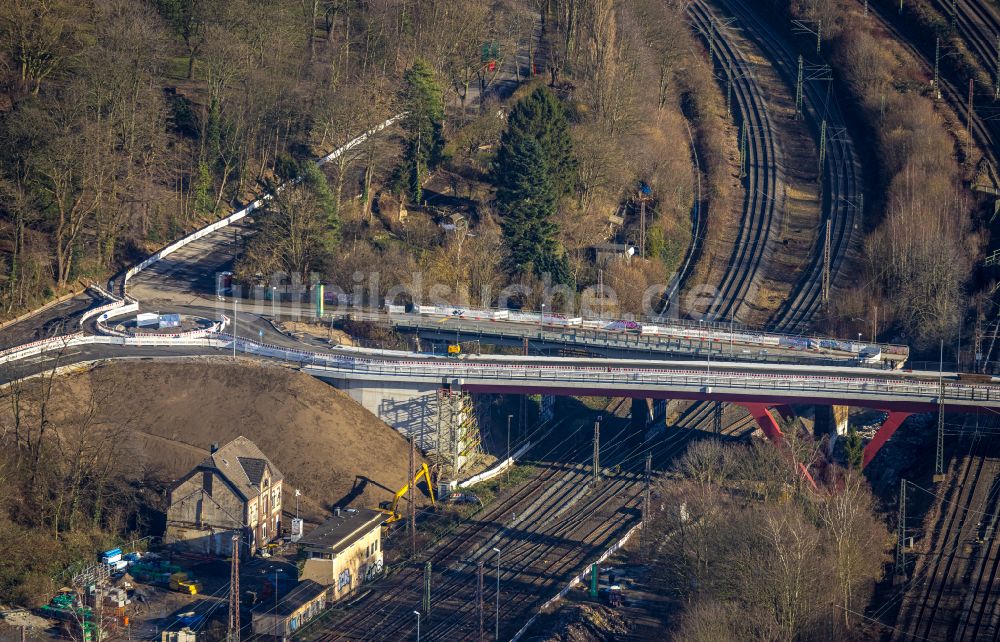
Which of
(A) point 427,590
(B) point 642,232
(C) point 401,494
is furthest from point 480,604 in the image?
(B) point 642,232

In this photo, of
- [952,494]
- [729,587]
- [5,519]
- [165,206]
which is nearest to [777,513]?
[729,587]

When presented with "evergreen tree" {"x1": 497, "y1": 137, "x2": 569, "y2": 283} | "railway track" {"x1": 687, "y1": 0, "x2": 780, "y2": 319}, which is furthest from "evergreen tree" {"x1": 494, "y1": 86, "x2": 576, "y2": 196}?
"railway track" {"x1": 687, "y1": 0, "x2": 780, "y2": 319}

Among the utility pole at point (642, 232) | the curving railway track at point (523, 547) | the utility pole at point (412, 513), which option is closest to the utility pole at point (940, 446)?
the curving railway track at point (523, 547)

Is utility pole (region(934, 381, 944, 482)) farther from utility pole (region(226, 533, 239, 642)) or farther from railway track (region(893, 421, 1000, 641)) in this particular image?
utility pole (region(226, 533, 239, 642))

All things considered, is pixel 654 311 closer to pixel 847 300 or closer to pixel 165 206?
pixel 847 300

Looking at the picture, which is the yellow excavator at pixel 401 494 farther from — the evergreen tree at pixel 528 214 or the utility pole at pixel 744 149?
the utility pole at pixel 744 149
